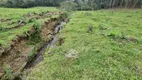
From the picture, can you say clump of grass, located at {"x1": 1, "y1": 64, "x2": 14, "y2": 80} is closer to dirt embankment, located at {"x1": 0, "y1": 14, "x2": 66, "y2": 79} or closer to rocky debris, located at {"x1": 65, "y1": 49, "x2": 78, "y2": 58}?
dirt embankment, located at {"x1": 0, "y1": 14, "x2": 66, "y2": 79}

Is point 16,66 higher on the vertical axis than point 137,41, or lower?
lower

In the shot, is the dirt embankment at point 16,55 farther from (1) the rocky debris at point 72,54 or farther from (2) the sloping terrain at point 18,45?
(1) the rocky debris at point 72,54

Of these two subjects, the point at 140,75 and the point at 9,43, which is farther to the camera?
the point at 9,43

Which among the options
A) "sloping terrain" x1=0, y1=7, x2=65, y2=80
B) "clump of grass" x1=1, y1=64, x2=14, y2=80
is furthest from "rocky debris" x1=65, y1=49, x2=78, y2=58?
"clump of grass" x1=1, y1=64, x2=14, y2=80

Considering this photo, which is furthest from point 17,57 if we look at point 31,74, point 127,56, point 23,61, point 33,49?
point 127,56

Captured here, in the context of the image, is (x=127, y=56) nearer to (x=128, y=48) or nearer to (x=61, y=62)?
(x=128, y=48)

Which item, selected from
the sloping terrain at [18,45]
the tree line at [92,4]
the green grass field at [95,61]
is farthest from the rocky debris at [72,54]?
the tree line at [92,4]

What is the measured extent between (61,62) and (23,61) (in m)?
4.69

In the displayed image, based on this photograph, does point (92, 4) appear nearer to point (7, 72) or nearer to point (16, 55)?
point (16, 55)

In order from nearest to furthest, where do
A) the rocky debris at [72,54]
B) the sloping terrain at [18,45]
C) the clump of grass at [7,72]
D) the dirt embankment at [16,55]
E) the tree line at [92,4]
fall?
1. the clump of grass at [7,72]
2. the dirt embankment at [16,55]
3. the sloping terrain at [18,45]
4. the rocky debris at [72,54]
5. the tree line at [92,4]

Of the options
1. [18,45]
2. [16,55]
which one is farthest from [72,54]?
[18,45]

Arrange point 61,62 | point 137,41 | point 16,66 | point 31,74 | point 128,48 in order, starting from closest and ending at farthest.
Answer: point 31,74, point 61,62, point 16,66, point 128,48, point 137,41

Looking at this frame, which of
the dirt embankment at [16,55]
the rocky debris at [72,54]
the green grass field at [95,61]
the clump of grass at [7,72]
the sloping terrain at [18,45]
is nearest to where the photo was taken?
the green grass field at [95,61]

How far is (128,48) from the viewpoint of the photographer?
16.7 metres
